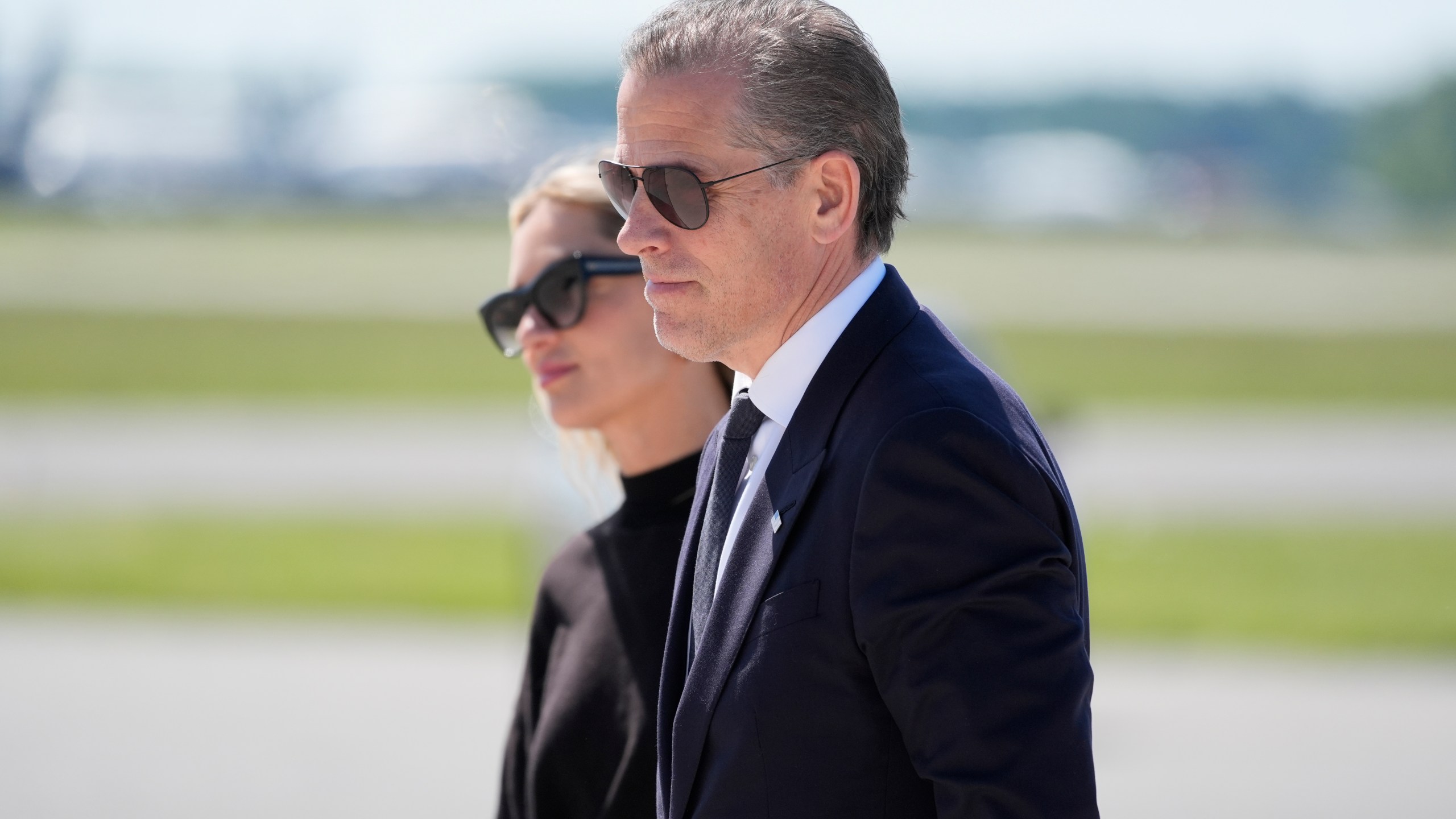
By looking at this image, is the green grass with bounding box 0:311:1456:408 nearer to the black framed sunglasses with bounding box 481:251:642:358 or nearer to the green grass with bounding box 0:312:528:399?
the green grass with bounding box 0:312:528:399

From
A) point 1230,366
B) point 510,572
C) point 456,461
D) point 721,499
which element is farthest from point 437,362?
point 721,499

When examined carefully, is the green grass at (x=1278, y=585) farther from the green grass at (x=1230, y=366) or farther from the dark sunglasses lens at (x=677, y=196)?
the dark sunglasses lens at (x=677, y=196)

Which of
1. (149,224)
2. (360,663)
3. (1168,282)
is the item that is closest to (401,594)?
(360,663)

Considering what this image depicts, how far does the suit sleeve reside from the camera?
152cm

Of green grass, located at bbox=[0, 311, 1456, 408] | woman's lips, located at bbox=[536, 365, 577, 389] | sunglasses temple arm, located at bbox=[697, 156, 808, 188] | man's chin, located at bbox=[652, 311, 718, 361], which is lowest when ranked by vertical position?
man's chin, located at bbox=[652, 311, 718, 361]

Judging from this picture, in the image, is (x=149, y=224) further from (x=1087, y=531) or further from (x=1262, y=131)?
(x=1262, y=131)

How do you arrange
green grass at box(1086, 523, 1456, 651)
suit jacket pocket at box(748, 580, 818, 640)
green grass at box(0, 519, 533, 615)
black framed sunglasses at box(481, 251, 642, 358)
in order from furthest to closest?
1. green grass at box(0, 519, 533, 615)
2. green grass at box(1086, 523, 1456, 651)
3. black framed sunglasses at box(481, 251, 642, 358)
4. suit jacket pocket at box(748, 580, 818, 640)

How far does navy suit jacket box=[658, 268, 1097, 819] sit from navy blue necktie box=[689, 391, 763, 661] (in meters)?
0.10

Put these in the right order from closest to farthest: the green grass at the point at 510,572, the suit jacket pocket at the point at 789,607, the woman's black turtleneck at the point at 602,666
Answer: the suit jacket pocket at the point at 789,607 → the woman's black turtleneck at the point at 602,666 → the green grass at the point at 510,572

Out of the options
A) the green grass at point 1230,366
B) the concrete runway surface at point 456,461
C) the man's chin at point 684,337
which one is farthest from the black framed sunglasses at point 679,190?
the green grass at point 1230,366

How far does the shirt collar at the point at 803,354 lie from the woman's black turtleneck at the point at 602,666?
0.68 meters

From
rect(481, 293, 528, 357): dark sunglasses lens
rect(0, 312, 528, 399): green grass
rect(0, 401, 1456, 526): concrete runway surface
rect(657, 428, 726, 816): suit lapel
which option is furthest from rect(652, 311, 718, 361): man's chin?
rect(0, 312, 528, 399): green grass

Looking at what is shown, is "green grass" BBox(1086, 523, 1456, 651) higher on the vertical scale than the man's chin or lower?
lower

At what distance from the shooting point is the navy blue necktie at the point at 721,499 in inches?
73.0
